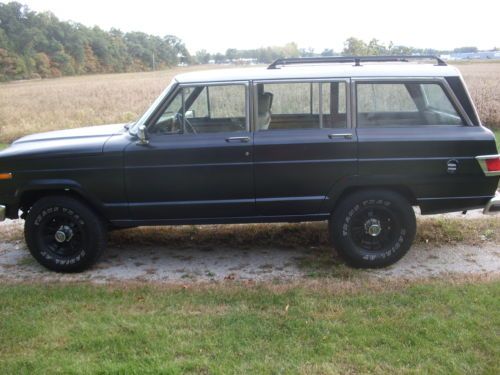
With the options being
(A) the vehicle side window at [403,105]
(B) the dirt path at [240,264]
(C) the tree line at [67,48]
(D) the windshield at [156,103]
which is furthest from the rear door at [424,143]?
(C) the tree line at [67,48]

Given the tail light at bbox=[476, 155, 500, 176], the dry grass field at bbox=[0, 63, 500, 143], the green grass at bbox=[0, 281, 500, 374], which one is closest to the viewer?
the green grass at bbox=[0, 281, 500, 374]

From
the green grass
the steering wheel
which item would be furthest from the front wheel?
the steering wheel

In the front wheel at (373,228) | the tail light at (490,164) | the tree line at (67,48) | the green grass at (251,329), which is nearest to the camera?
the green grass at (251,329)

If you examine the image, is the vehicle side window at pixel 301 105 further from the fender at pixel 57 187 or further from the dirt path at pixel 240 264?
the fender at pixel 57 187

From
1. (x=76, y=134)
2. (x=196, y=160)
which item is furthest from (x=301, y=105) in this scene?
(x=76, y=134)

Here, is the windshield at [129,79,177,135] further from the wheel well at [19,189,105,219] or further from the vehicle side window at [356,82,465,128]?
the vehicle side window at [356,82,465,128]

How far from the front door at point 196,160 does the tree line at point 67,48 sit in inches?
1410

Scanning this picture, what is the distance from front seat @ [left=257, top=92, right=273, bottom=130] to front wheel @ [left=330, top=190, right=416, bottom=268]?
1047 mm

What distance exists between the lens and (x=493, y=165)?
16.3 ft

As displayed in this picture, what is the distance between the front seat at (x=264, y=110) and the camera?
5.07m

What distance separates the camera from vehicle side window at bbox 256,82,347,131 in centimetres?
507

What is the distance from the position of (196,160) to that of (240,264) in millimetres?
1164

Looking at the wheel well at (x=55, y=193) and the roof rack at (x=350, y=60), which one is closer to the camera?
the wheel well at (x=55, y=193)

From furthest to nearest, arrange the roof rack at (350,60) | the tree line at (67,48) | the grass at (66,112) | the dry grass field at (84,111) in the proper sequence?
the tree line at (67,48)
the grass at (66,112)
the dry grass field at (84,111)
the roof rack at (350,60)
